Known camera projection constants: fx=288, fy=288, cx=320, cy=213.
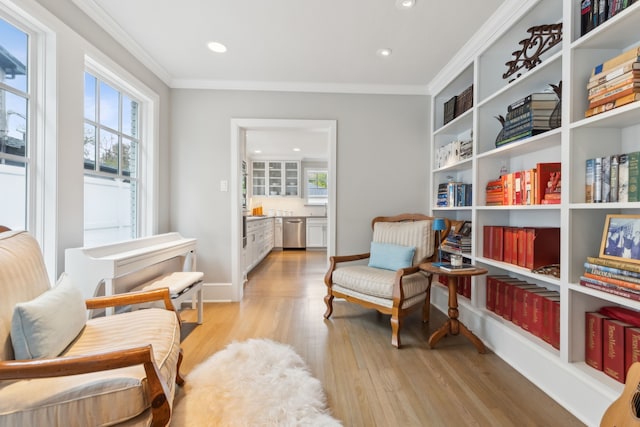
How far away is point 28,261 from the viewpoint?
126 centimetres

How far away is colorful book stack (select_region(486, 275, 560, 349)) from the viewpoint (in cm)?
174

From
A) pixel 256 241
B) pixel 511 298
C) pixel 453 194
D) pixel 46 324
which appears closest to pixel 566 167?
pixel 511 298

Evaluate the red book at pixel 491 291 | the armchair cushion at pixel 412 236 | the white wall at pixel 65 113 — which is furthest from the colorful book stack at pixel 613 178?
the white wall at pixel 65 113

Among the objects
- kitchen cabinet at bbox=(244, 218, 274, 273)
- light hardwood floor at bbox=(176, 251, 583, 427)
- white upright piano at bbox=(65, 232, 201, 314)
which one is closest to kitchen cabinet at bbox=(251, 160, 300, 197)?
kitchen cabinet at bbox=(244, 218, 274, 273)

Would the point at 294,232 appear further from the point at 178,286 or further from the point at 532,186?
the point at 532,186

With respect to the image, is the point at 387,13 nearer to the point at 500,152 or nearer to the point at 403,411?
the point at 500,152

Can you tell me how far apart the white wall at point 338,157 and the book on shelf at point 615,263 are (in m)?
1.92

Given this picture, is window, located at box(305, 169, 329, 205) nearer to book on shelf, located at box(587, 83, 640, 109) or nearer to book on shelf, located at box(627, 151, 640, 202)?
book on shelf, located at box(587, 83, 640, 109)

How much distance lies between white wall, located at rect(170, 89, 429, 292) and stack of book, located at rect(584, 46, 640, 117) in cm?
187

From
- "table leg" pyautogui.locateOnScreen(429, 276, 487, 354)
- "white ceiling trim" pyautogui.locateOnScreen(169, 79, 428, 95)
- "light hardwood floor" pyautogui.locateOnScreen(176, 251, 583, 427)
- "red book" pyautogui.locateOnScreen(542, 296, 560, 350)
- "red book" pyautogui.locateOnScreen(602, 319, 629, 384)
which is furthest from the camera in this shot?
"white ceiling trim" pyautogui.locateOnScreen(169, 79, 428, 95)

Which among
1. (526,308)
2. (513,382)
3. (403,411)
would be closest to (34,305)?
(403,411)

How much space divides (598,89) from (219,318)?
3.14m

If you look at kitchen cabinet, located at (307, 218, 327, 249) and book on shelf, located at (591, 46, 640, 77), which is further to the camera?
kitchen cabinet, located at (307, 218, 327, 249)

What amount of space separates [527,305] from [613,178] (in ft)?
3.14
